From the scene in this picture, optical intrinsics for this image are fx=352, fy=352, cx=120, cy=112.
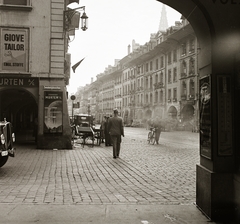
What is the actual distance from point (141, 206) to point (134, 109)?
65.4 metres

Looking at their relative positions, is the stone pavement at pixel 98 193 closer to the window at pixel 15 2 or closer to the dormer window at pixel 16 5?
the dormer window at pixel 16 5

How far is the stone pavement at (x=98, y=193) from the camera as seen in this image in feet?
16.5

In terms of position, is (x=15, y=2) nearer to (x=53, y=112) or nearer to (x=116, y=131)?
(x=53, y=112)

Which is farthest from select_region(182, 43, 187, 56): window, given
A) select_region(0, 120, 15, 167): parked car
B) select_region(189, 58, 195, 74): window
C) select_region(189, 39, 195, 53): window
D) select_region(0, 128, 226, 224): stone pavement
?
select_region(0, 120, 15, 167): parked car

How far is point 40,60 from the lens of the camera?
1664 cm

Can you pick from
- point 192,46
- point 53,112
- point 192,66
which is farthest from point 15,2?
point 192,46

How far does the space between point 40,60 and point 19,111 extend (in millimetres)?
16093

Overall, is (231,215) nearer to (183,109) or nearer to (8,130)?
(8,130)

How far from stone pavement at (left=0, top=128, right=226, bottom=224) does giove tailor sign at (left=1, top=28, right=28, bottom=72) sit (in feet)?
21.6

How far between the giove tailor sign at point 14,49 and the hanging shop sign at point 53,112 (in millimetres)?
1751

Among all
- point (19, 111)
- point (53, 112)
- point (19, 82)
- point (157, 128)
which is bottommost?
point (157, 128)

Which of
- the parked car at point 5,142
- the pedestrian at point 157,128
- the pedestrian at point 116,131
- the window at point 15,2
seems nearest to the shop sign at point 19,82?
the window at point 15,2

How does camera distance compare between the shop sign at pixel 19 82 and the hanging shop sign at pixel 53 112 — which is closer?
the shop sign at pixel 19 82

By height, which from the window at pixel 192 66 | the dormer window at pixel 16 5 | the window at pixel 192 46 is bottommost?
the dormer window at pixel 16 5
